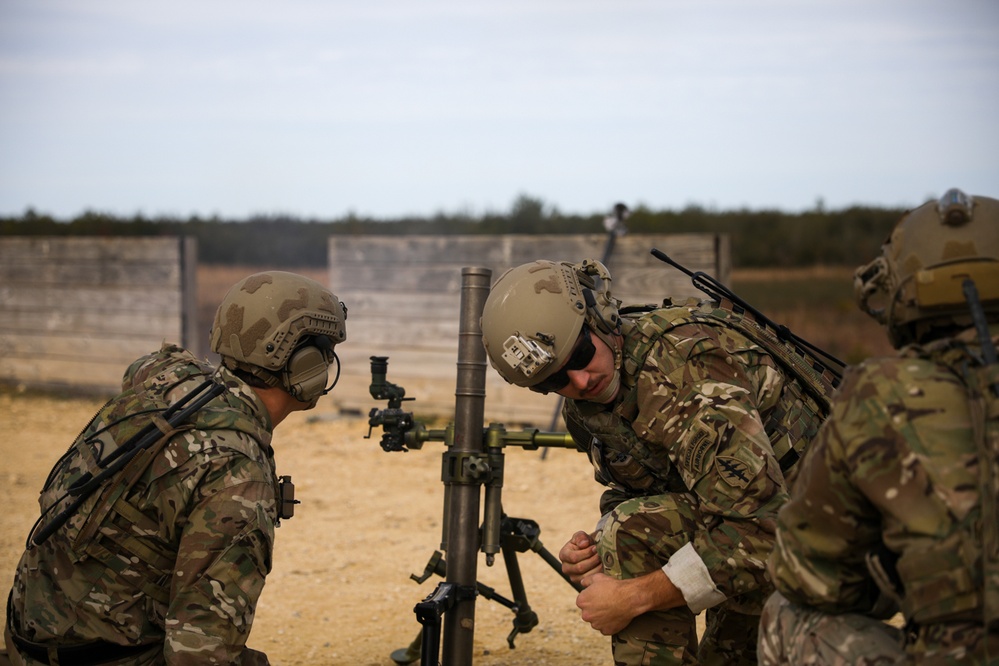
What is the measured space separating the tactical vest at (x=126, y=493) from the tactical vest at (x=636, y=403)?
3.80 ft

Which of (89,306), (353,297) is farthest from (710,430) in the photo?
(89,306)

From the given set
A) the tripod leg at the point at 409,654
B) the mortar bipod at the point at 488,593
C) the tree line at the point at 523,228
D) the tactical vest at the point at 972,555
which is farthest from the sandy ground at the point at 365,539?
the tree line at the point at 523,228

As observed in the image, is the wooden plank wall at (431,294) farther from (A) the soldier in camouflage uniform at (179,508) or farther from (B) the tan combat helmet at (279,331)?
(A) the soldier in camouflage uniform at (179,508)

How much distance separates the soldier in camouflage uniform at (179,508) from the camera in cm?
287

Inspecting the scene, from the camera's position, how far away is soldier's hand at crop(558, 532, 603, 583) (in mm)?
3381

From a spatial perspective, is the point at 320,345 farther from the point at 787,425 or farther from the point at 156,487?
the point at 787,425

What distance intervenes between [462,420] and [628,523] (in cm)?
93

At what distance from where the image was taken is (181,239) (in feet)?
40.0

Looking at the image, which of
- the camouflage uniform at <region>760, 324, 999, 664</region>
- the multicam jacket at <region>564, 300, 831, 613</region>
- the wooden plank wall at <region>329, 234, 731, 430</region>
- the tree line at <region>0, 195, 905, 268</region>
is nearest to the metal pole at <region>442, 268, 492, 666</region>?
the multicam jacket at <region>564, 300, 831, 613</region>

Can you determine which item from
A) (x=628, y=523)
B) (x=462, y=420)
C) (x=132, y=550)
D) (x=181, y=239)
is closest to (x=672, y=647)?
(x=628, y=523)

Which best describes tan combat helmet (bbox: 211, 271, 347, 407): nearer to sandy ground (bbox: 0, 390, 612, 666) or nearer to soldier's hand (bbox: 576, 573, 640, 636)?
soldier's hand (bbox: 576, 573, 640, 636)

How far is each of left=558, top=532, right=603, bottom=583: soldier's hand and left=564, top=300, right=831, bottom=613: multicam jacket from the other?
1.01 ft

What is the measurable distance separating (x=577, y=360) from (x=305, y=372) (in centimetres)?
88

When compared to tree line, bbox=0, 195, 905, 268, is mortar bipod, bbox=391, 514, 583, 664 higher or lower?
lower
